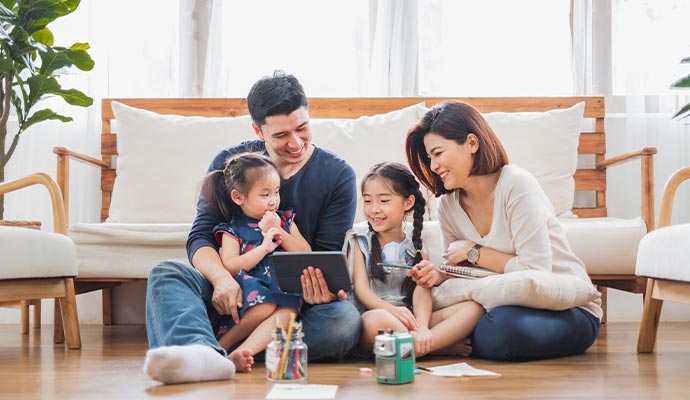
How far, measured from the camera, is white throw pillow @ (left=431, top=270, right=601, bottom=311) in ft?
6.18

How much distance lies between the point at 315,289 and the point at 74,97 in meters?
1.54

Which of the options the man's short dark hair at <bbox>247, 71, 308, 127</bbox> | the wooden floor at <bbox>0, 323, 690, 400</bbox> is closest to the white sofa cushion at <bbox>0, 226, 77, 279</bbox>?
the wooden floor at <bbox>0, 323, 690, 400</bbox>

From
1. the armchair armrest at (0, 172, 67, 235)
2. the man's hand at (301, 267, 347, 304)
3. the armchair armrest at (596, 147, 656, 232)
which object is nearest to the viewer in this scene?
the man's hand at (301, 267, 347, 304)

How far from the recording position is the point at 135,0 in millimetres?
3311

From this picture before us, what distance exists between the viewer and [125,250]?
250 centimetres

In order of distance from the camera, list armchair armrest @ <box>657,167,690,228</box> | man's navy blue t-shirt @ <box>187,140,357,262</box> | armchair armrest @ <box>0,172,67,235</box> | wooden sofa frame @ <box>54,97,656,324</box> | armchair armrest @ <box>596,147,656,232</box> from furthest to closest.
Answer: wooden sofa frame @ <box>54,97,656,324</box> → armchair armrest @ <box>596,147,656,232</box> → armchair armrest @ <box>0,172,67,235</box> → armchair armrest @ <box>657,167,690,228</box> → man's navy blue t-shirt @ <box>187,140,357,262</box>

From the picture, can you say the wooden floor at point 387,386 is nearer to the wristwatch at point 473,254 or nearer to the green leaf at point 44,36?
the wristwatch at point 473,254

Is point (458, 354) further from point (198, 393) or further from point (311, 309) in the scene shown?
point (198, 393)

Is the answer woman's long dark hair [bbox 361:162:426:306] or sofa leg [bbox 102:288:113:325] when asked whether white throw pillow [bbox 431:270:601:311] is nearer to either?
woman's long dark hair [bbox 361:162:426:306]

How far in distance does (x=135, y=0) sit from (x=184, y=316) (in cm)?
207

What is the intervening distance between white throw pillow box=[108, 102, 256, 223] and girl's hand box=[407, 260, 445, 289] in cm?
119

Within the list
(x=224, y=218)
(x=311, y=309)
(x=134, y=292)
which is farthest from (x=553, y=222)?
(x=134, y=292)

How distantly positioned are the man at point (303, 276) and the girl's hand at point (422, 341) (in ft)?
0.49

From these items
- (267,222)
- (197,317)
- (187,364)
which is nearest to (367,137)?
(267,222)
